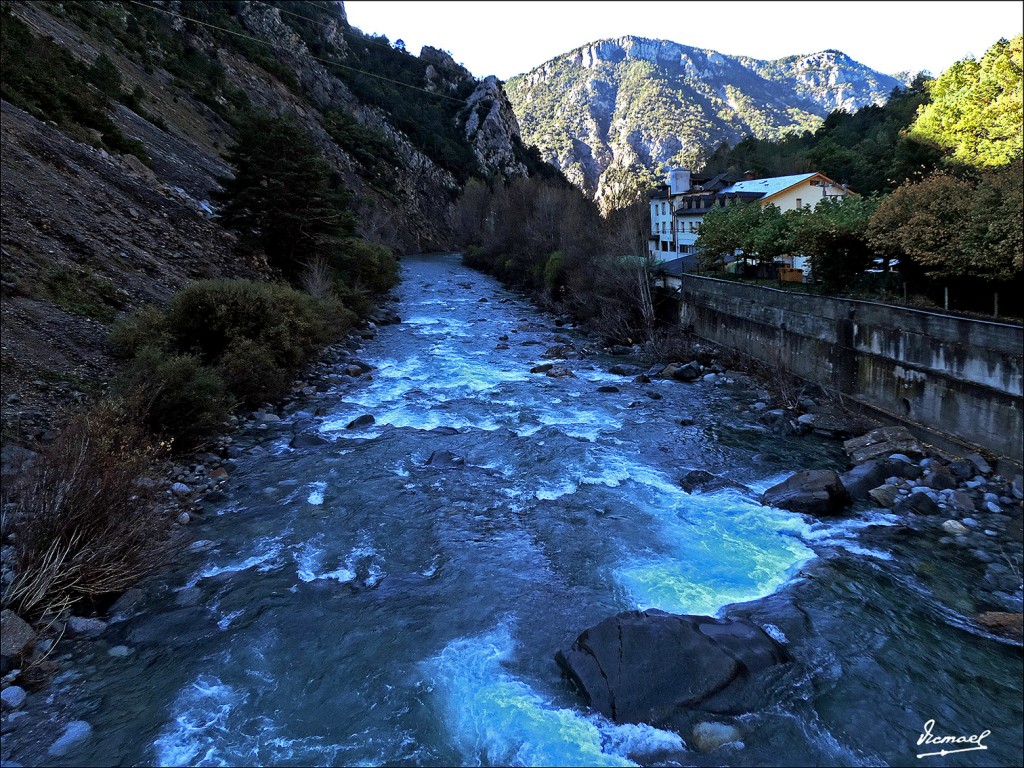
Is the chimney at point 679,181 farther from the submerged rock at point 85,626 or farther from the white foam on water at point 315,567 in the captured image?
the submerged rock at point 85,626

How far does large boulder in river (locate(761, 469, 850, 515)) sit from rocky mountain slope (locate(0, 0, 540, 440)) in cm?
1401

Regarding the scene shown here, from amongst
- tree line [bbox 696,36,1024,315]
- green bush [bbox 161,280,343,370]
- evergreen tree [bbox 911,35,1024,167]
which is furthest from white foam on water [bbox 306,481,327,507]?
evergreen tree [bbox 911,35,1024,167]

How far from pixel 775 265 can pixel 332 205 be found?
2019 centimetres

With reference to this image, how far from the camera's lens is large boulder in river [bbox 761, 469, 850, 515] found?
36.9 feet

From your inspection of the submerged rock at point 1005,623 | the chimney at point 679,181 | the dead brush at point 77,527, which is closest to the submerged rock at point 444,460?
the dead brush at point 77,527

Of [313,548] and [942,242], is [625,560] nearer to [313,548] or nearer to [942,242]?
[313,548]

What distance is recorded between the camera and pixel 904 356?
14.6 metres

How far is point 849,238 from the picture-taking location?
17.6 metres

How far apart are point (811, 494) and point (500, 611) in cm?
648

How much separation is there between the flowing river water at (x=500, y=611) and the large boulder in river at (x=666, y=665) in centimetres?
24

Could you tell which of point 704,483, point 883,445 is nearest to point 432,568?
point 704,483

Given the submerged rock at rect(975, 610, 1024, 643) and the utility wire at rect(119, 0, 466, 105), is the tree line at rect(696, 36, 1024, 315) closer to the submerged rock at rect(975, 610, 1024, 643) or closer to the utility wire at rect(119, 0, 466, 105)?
the submerged rock at rect(975, 610, 1024, 643)

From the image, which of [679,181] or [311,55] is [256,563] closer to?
[679,181]

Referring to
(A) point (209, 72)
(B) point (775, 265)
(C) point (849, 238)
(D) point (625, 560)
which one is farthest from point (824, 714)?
(A) point (209, 72)
